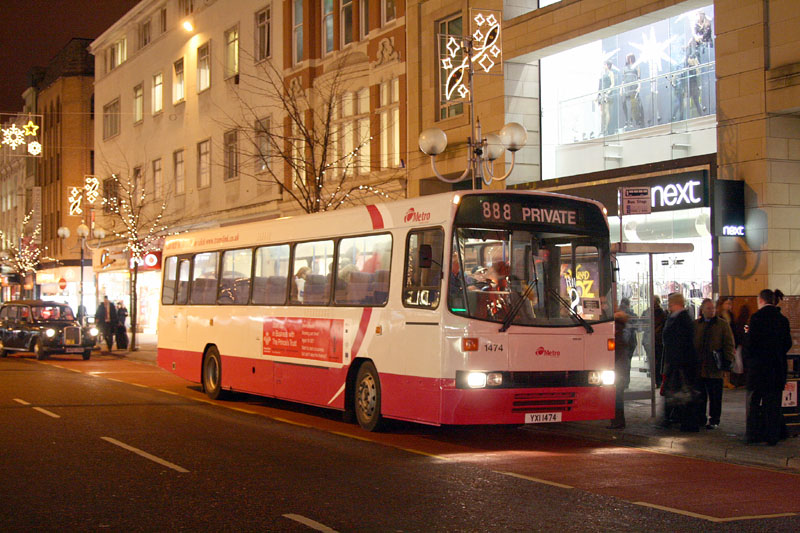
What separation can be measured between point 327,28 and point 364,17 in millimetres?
2202

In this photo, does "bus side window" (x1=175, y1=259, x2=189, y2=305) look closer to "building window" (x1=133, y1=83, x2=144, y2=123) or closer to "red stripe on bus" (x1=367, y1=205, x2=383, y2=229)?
"red stripe on bus" (x1=367, y1=205, x2=383, y2=229)

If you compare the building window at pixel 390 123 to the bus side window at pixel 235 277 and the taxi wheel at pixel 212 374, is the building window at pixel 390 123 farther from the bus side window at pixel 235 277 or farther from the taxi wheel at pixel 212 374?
the taxi wheel at pixel 212 374

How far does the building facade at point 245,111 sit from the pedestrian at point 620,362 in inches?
506

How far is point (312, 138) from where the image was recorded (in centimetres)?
2858

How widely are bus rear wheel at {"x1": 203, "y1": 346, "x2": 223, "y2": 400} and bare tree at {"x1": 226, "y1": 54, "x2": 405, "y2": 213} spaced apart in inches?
297

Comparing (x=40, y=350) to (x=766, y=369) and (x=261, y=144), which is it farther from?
(x=766, y=369)

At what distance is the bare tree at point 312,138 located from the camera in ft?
92.4

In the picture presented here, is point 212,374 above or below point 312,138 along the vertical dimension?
below

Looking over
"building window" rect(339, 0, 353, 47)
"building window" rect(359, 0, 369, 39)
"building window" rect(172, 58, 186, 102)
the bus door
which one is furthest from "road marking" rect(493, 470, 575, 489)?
"building window" rect(172, 58, 186, 102)

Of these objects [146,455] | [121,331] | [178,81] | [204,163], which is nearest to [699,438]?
[146,455]

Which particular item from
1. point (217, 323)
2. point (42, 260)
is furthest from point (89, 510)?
point (42, 260)

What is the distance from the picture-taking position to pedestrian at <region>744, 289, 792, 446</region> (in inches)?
467

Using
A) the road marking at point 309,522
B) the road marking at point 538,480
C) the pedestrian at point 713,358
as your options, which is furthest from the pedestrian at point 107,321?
the road marking at point 309,522

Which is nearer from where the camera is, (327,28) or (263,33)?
(327,28)
